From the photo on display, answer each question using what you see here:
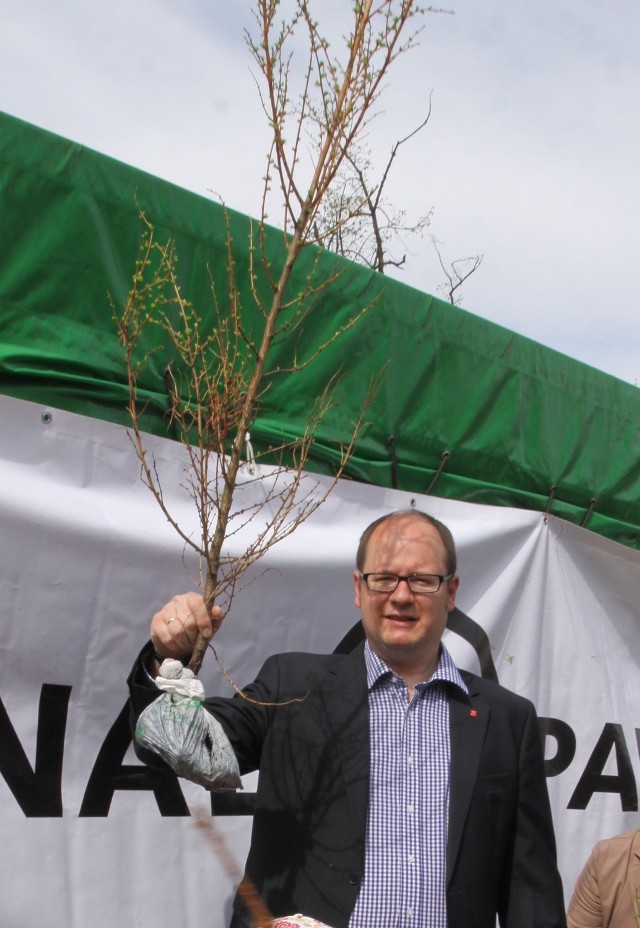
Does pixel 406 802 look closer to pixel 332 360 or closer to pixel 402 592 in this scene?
pixel 402 592

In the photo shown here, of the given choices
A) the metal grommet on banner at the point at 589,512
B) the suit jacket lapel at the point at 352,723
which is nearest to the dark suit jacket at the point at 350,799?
the suit jacket lapel at the point at 352,723

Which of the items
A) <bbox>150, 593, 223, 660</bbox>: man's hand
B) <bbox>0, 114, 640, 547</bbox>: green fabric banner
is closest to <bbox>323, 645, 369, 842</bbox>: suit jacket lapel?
<bbox>150, 593, 223, 660</bbox>: man's hand

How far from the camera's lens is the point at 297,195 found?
191 cm

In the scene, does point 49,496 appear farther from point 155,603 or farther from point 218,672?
point 218,672

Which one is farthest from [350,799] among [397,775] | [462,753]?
[462,753]

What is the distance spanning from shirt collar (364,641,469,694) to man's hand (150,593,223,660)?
46 centimetres

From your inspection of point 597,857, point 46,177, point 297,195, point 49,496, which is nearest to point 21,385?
point 49,496

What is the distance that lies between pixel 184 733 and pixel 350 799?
1.47 ft

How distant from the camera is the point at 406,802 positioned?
72.7 inches

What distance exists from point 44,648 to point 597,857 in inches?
62.6

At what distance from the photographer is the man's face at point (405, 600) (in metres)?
1.92

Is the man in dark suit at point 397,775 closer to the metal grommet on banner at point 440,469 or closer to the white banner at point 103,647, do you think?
the white banner at point 103,647

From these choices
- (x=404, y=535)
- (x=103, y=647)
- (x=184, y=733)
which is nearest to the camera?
(x=184, y=733)

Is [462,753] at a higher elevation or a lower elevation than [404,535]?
lower
